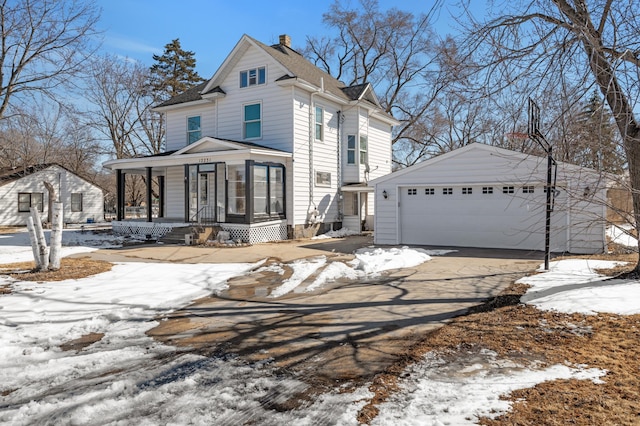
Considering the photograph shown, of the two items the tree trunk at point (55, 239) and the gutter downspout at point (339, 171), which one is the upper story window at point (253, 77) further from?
the tree trunk at point (55, 239)

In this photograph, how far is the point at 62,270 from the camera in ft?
30.5

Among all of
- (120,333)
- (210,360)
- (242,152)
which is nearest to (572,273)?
(210,360)

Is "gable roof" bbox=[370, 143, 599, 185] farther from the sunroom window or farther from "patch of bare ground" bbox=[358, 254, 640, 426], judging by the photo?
"patch of bare ground" bbox=[358, 254, 640, 426]

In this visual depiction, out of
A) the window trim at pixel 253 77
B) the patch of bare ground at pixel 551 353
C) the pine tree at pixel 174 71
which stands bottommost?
the patch of bare ground at pixel 551 353

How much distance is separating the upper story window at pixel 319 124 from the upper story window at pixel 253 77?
2.80 m

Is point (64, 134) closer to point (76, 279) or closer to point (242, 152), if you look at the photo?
point (242, 152)

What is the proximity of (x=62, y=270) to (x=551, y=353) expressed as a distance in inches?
380

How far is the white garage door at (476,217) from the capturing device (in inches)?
507

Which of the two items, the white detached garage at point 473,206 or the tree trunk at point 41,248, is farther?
the white detached garage at point 473,206

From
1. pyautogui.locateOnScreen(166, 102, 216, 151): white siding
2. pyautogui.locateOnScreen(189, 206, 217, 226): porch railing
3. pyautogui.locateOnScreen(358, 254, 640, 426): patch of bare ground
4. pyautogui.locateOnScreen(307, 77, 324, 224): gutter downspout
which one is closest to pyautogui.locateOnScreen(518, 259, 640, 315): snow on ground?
pyautogui.locateOnScreen(358, 254, 640, 426): patch of bare ground

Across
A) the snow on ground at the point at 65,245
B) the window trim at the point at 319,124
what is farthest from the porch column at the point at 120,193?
the window trim at the point at 319,124

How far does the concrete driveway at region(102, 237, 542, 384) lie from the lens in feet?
14.2

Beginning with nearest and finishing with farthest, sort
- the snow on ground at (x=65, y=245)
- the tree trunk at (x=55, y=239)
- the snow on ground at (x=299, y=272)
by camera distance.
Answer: the snow on ground at (x=299, y=272) < the tree trunk at (x=55, y=239) < the snow on ground at (x=65, y=245)

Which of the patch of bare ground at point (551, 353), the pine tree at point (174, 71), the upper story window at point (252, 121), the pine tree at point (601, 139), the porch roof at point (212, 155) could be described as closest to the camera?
the patch of bare ground at point (551, 353)
